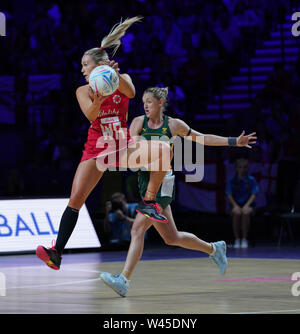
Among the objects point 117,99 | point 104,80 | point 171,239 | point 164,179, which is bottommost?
point 171,239

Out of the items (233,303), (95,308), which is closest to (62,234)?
(95,308)

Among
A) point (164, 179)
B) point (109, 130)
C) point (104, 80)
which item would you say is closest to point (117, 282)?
point (164, 179)

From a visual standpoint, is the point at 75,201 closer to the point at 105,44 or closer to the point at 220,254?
the point at 105,44

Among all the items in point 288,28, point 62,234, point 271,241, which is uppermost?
point 288,28

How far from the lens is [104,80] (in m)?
7.23

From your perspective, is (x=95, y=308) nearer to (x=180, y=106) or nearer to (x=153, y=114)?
(x=153, y=114)

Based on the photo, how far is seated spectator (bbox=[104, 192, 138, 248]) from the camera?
46.2ft

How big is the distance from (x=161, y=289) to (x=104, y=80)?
2.48m

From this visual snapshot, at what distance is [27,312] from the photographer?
660 centimetres

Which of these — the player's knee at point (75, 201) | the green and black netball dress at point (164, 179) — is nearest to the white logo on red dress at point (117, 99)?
the green and black netball dress at point (164, 179)

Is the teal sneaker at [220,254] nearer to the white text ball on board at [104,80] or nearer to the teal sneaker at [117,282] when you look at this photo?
the teal sneaker at [117,282]

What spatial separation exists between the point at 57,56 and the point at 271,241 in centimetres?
792

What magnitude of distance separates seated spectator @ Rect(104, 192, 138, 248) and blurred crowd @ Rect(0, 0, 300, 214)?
4203mm
